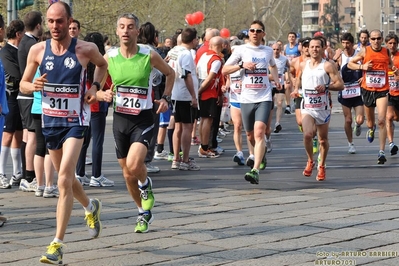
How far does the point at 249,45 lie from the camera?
13.3 m

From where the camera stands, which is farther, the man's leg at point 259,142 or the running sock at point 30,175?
the man's leg at point 259,142

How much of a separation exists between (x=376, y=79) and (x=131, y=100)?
295 inches

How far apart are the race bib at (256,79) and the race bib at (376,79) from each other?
11.2ft

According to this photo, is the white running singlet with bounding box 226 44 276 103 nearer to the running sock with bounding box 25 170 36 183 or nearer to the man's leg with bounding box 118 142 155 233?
the running sock with bounding box 25 170 36 183

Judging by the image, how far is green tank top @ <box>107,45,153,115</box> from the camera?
30.9 feet

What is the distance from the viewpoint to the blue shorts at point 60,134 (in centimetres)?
835

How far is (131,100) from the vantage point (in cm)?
943

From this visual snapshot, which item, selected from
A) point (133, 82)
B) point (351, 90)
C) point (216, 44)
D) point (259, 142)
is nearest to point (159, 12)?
point (351, 90)

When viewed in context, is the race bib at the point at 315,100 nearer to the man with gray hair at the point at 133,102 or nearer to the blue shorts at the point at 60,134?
the man with gray hair at the point at 133,102

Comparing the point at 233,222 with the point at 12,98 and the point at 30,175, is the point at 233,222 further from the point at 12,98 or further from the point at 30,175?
the point at 12,98

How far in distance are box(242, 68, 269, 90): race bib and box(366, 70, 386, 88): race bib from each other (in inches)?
134

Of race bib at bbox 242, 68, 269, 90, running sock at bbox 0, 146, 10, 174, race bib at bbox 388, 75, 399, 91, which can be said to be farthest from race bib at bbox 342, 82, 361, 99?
running sock at bbox 0, 146, 10, 174

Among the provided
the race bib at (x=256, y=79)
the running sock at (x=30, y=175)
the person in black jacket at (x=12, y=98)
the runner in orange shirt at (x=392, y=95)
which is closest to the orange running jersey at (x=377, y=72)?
the runner in orange shirt at (x=392, y=95)

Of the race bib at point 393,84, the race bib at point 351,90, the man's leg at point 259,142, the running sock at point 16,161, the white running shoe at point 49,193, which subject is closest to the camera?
the white running shoe at point 49,193
